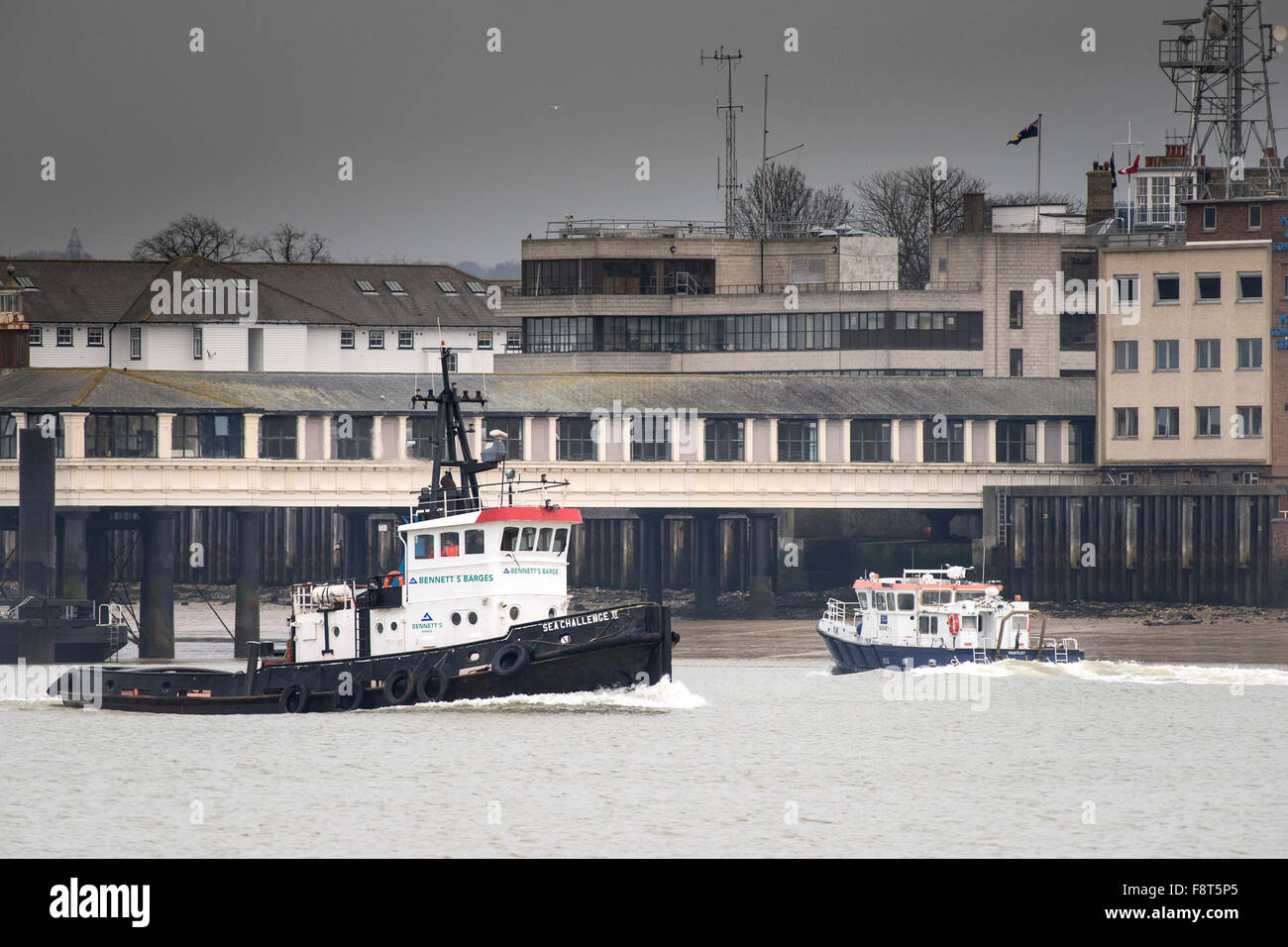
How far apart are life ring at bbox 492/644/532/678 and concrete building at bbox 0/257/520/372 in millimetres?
63115

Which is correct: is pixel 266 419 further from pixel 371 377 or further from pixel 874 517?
pixel 874 517

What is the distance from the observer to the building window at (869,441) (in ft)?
294

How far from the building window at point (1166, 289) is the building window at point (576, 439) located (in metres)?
24.1

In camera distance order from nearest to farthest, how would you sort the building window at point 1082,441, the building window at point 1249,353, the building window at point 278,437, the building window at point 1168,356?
the building window at point 278,437 → the building window at point 1249,353 → the building window at point 1168,356 → the building window at point 1082,441

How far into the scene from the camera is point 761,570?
9100cm

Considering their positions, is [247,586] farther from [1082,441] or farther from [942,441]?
[1082,441]

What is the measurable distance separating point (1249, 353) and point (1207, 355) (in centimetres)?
171

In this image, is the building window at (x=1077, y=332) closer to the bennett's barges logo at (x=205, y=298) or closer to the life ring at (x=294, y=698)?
the bennett's barges logo at (x=205, y=298)

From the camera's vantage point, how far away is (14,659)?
74.5m

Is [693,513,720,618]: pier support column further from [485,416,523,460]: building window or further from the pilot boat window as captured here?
the pilot boat window

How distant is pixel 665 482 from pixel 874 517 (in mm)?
13190

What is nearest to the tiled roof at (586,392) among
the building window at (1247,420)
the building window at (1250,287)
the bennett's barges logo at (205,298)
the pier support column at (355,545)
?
the building window at (1247,420)

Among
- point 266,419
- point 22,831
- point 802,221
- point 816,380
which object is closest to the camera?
point 22,831

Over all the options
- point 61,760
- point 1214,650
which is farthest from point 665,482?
point 61,760
